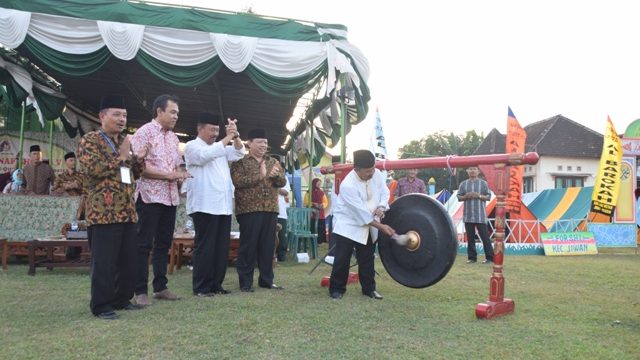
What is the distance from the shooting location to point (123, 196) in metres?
3.44

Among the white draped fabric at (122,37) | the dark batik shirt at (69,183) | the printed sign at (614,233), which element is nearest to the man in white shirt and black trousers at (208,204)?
the white draped fabric at (122,37)

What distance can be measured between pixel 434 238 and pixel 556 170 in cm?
2585

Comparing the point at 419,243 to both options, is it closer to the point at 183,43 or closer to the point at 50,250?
the point at 183,43

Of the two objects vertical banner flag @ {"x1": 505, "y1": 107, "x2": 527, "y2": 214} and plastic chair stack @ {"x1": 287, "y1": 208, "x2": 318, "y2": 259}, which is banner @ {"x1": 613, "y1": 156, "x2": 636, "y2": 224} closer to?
vertical banner flag @ {"x1": 505, "y1": 107, "x2": 527, "y2": 214}

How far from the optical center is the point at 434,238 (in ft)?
13.0

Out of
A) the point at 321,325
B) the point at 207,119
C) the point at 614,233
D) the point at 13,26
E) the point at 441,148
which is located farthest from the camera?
the point at 441,148

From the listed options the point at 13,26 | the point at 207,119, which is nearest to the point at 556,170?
the point at 207,119

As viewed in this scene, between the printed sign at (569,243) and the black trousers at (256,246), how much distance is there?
688cm

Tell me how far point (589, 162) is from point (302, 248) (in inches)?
971

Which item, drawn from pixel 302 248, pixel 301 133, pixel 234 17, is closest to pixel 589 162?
pixel 301 133

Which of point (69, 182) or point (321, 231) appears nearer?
point (69, 182)

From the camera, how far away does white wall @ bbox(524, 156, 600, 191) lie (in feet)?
86.8

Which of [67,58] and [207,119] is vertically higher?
[67,58]

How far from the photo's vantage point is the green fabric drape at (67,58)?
223 inches
